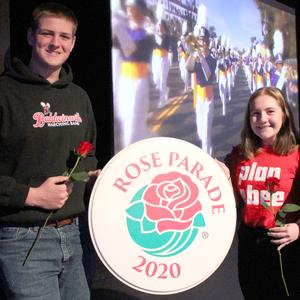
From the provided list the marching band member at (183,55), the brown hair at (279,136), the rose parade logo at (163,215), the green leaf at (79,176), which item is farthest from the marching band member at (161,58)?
the green leaf at (79,176)

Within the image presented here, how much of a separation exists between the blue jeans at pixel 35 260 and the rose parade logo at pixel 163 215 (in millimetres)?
126

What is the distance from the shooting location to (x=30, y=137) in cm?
133

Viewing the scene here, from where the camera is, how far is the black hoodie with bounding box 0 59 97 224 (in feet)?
4.32

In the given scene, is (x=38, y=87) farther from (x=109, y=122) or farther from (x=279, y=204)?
(x=109, y=122)

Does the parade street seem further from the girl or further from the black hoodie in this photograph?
the black hoodie

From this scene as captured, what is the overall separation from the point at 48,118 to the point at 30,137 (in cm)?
8

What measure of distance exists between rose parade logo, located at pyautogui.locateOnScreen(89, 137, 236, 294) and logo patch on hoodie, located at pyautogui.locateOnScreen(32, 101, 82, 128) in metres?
0.20

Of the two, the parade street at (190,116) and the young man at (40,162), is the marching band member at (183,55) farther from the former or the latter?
the young man at (40,162)

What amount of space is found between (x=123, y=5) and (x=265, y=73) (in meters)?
2.66

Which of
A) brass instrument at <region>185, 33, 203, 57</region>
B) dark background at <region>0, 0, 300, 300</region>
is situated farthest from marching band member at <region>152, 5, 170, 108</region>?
dark background at <region>0, 0, 300, 300</region>

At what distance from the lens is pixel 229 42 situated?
16.4 feet

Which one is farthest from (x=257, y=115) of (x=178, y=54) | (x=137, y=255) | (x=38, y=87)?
(x=178, y=54)

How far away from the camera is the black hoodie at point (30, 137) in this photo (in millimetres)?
1315

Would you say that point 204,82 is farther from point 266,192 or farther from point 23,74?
point 23,74
